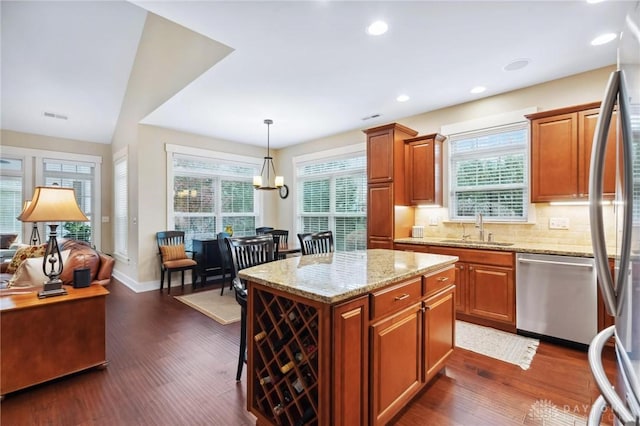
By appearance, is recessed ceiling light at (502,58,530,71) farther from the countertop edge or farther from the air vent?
the air vent

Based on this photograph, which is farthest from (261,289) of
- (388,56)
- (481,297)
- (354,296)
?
(481,297)

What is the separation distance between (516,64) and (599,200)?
2.69m

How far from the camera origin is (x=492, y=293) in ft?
10.7

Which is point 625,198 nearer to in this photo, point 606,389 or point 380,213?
point 606,389

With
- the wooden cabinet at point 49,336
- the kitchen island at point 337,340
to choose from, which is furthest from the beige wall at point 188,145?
the wooden cabinet at point 49,336

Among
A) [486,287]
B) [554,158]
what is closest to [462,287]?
[486,287]

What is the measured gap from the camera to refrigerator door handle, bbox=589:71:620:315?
0.95 metres

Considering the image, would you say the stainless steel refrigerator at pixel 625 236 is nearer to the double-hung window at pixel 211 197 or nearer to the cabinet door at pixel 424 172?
the cabinet door at pixel 424 172

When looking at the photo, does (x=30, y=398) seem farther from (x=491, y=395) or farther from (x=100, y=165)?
(x=100, y=165)

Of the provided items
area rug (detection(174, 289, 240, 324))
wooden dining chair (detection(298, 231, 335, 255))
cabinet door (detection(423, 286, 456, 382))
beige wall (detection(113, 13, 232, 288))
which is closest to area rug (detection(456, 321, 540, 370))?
cabinet door (detection(423, 286, 456, 382))

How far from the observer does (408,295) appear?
1.86 meters

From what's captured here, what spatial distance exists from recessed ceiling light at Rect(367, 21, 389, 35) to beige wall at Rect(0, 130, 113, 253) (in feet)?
22.1

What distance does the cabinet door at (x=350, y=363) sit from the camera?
4.59 feet

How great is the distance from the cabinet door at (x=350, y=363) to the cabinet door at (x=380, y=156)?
2.89 meters
